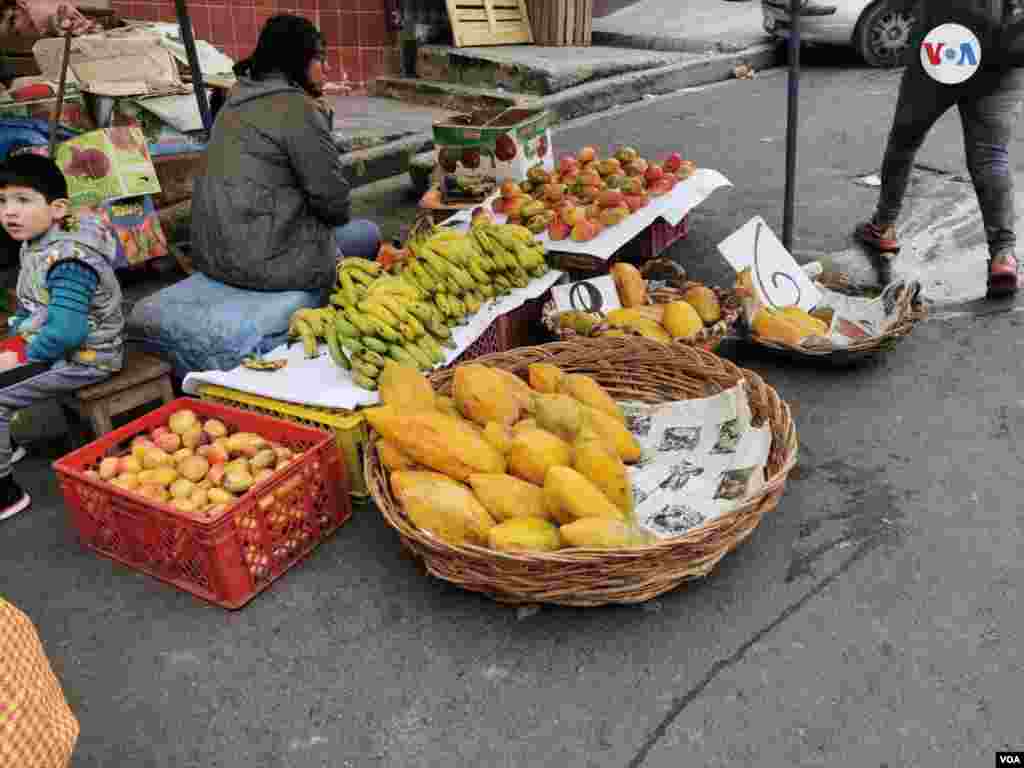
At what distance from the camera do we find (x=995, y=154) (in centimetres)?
389

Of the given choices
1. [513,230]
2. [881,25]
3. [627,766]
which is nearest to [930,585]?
[627,766]

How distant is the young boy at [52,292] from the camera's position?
9.39 ft

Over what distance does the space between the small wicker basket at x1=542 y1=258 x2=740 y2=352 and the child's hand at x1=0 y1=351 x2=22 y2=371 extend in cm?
196

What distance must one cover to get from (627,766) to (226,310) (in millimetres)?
2376

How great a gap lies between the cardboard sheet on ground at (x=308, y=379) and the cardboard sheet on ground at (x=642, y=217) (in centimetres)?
67

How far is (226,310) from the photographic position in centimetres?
344

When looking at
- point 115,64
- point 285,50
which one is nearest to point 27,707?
point 285,50

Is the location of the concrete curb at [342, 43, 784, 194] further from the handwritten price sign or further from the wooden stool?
the wooden stool

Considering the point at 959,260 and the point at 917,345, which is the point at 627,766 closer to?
the point at 917,345

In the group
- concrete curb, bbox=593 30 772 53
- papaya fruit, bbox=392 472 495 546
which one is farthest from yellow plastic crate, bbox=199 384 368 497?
concrete curb, bbox=593 30 772 53

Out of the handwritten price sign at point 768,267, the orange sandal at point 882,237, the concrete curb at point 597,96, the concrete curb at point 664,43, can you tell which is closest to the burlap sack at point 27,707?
the handwritten price sign at point 768,267

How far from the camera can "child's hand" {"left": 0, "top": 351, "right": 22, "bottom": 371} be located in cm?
290

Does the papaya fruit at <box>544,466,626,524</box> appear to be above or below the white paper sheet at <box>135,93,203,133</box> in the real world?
below

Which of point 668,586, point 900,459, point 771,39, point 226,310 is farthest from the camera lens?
point 771,39
